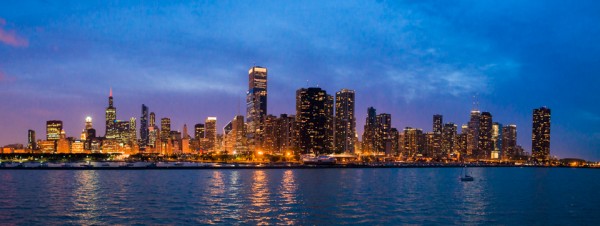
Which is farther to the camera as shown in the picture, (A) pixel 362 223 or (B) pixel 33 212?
(B) pixel 33 212

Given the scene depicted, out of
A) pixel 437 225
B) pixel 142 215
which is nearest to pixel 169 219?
pixel 142 215

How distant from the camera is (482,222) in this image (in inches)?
2029

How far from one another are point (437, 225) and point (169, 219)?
23738 millimetres

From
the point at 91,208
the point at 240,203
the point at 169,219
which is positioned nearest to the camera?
the point at 169,219

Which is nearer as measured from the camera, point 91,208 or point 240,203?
point 91,208

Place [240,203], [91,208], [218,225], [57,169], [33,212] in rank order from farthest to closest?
[57,169] → [240,203] → [91,208] → [33,212] → [218,225]

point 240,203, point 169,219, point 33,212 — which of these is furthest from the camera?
point 240,203

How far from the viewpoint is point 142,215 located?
53.1 metres

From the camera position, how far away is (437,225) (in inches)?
1925

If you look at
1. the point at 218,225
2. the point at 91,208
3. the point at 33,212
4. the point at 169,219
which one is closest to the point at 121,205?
the point at 91,208

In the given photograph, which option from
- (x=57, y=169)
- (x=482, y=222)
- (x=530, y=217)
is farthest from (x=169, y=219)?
(x=57, y=169)

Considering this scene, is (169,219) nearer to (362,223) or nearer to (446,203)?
(362,223)

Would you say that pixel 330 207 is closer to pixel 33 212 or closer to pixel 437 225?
pixel 437 225

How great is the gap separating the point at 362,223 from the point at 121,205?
28.3m
